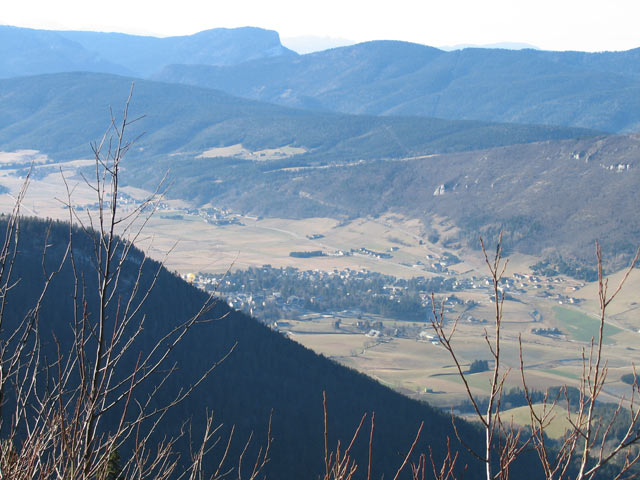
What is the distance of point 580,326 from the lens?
68.4 m

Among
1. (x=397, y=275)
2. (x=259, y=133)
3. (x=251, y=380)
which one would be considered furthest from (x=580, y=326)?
(x=259, y=133)

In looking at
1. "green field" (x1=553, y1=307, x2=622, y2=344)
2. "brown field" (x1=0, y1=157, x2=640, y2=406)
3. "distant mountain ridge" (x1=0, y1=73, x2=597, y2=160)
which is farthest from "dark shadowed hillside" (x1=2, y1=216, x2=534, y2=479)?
"distant mountain ridge" (x1=0, y1=73, x2=597, y2=160)

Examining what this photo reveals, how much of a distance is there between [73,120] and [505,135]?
98566 mm

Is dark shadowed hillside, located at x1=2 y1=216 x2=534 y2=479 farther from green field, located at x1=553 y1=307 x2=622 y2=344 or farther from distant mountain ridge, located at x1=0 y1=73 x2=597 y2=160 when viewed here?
distant mountain ridge, located at x1=0 y1=73 x2=597 y2=160

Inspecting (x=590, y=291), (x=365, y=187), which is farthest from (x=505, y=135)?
(x=590, y=291)

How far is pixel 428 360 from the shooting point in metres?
53.5

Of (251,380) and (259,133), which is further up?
(259,133)

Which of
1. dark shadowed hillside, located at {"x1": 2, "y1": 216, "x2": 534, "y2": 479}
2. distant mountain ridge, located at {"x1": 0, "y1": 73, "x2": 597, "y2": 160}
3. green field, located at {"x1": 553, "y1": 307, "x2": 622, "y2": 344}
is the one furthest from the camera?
distant mountain ridge, located at {"x1": 0, "y1": 73, "x2": 597, "y2": 160}

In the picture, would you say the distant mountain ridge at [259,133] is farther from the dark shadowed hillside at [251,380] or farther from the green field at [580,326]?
the dark shadowed hillside at [251,380]

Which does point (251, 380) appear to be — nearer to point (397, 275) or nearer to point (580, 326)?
point (580, 326)

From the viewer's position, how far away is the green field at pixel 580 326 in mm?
65000

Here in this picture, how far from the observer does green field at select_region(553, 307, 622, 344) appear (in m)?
65.0

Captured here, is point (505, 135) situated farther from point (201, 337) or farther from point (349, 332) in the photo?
point (201, 337)

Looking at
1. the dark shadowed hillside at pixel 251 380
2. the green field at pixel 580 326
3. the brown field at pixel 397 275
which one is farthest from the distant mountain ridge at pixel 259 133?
the dark shadowed hillside at pixel 251 380
